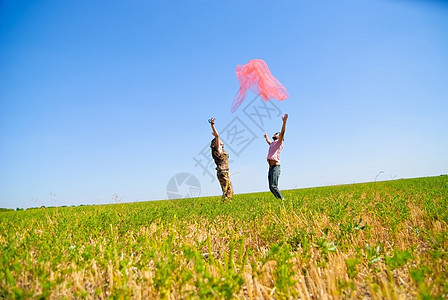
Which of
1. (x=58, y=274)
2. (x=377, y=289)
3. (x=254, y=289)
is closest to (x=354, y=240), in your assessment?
(x=377, y=289)

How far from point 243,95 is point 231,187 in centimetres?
468

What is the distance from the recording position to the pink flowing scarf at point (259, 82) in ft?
22.5

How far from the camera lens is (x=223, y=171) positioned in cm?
1032

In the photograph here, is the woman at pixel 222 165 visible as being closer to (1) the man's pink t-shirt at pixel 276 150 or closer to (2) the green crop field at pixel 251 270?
(1) the man's pink t-shirt at pixel 276 150

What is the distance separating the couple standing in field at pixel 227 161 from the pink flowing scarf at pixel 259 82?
78cm

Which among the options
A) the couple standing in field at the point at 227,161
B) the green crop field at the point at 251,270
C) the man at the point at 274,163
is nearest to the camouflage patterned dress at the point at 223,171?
the couple standing in field at the point at 227,161

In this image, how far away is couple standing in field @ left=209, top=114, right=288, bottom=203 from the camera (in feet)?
28.3

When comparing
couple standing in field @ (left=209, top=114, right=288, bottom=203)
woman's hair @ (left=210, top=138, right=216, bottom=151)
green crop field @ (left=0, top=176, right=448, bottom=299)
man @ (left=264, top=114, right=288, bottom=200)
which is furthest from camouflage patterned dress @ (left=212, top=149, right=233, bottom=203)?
green crop field @ (left=0, top=176, right=448, bottom=299)

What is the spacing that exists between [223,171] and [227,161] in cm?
42

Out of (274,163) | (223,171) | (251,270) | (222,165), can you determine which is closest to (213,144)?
(222,165)

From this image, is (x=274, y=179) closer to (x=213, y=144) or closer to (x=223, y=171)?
(x=223, y=171)

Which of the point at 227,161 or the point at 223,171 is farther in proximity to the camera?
the point at 227,161

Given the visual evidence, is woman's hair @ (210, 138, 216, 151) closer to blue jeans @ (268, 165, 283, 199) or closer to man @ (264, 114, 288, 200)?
man @ (264, 114, 288, 200)

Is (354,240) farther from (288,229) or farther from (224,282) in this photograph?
(224,282)
